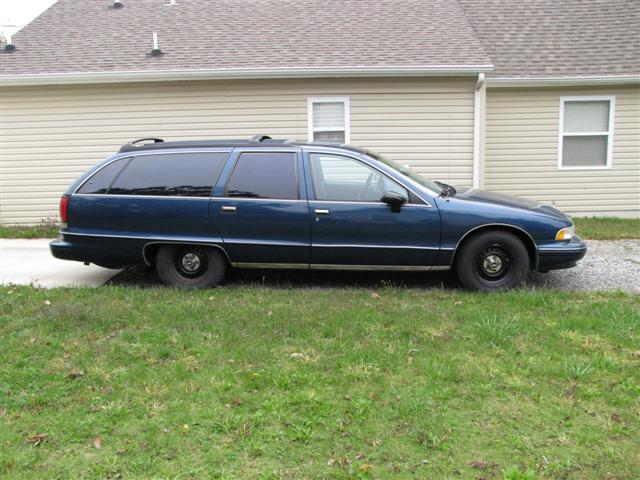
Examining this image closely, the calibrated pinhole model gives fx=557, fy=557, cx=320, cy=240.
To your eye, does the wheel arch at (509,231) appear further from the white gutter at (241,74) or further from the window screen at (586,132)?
the window screen at (586,132)

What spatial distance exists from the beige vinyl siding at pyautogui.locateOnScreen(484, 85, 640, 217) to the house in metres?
0.03

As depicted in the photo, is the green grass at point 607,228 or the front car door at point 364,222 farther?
the green grass at point 607,228

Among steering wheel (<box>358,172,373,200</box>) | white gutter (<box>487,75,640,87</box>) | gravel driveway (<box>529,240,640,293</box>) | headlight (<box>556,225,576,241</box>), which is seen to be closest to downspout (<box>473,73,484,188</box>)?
white gutter (<box>487,75,640,87</box>)

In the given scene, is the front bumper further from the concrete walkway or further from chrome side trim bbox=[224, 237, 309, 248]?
the concrete walkway

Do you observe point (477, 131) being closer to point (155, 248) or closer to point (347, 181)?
point (347, 181)

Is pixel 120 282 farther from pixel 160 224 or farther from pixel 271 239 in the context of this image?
pixel 271 239

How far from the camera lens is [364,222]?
229 inches

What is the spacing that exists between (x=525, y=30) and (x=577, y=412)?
10.5 m

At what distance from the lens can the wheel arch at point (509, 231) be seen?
5.76 m

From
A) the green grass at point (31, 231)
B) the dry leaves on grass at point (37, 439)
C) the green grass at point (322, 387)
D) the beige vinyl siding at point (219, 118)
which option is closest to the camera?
the green grass at point (322, 387)

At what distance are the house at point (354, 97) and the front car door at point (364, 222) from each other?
454 cm

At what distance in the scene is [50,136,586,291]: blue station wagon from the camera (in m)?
5.79

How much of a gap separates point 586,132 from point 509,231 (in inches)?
260

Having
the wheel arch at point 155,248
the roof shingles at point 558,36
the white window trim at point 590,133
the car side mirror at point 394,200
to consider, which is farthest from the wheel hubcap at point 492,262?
the white window trim at point 590,133
